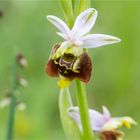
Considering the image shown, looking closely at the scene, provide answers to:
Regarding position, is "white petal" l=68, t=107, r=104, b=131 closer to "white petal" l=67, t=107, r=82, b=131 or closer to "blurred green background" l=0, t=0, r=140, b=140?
"white petal" l=67, t=107, r=82, b=131

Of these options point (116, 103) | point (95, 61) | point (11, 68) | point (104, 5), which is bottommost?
point (11, 68)

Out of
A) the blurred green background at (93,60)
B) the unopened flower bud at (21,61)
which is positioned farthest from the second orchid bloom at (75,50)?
the blurred green background at (93,60)

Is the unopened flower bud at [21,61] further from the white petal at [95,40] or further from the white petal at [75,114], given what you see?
the white petal at [95,40]

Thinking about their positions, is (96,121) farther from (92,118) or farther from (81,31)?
(81,31)

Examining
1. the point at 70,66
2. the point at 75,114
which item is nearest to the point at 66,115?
the point at 75,114

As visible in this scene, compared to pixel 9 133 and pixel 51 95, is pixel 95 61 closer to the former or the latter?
pixel 51 95

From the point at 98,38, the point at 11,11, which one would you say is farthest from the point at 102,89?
the point at 98,38
